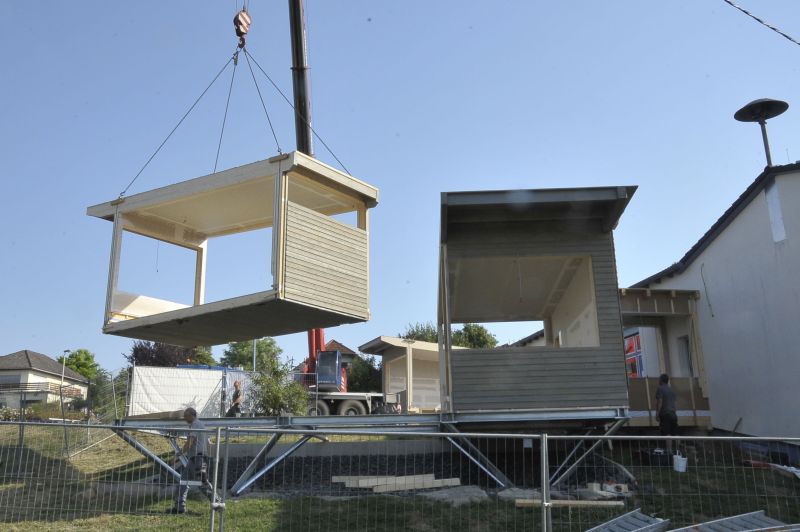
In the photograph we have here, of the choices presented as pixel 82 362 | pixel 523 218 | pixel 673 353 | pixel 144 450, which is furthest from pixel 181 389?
pixel 82 362

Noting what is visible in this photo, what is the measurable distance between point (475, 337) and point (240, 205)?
41919 millimetres

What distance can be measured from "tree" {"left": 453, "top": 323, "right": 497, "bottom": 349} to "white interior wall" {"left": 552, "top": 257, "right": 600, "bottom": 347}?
32166mm

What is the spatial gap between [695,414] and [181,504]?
1244 cm

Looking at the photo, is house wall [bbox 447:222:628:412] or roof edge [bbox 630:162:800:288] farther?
roof edge [bbox 630:162:800:288]

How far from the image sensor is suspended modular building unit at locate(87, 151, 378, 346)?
10.1 meters

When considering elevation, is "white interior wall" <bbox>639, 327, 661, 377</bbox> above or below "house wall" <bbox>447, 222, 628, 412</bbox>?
above

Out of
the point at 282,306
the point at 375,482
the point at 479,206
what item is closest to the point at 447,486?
the point at 375,482

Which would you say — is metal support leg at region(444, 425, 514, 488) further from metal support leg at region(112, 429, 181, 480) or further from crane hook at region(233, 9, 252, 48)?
crane hook at region(233, 9, 252, 48)

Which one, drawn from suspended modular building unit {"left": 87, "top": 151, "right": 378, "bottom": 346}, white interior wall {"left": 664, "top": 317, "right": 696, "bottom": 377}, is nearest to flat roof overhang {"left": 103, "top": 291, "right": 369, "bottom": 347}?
suspended modular building unit {"left": 87, "top": 151, "right": 378, "bottom": 346}

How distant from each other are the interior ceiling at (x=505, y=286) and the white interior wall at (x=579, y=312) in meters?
0.25

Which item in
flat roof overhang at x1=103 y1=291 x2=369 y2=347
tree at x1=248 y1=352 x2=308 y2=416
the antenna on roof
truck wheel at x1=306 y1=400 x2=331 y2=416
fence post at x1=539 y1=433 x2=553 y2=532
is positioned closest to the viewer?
fence post at x1=539 y1=433 x2=553 y2=532

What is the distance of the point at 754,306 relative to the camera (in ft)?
50.8

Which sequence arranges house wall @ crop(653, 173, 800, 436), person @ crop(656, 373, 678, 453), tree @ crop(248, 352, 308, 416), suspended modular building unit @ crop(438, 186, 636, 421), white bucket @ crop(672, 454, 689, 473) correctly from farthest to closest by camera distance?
tree @ crop(248, 352, 308, 416), house wall @ crop(653, 173, 800, 436), person @ crop(656, 373, 678, 453), suspended modular building unit @ crop(438, 186, 636, 421), white bucket @ crop(672, 454, 689, 473)

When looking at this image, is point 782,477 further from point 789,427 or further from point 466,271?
point 466,271
